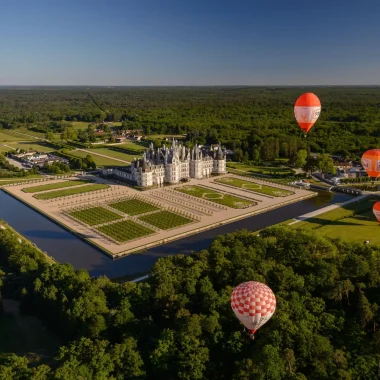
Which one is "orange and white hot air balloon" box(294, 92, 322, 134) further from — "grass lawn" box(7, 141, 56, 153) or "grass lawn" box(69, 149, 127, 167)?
"grass lawn" box(7, 141, 56, 153)

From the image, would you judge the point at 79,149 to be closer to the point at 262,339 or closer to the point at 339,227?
the point at 339,227

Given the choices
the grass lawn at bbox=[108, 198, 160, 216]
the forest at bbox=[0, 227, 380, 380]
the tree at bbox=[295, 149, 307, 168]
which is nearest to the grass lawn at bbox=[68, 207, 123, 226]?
the grass lawn at bbox=[108, 198, 160, 216]

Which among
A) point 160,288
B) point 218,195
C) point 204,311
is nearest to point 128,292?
point 160,288

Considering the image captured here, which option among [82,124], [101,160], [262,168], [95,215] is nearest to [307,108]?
[95,215]

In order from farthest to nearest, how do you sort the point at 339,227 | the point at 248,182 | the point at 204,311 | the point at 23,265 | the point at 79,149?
the point at 79,149, the point at 248,182, the point at 339,227, the point at 23,265, the point at 204,311

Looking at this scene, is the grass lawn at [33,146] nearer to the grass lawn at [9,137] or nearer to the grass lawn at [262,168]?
the grass lawn at [9,137]

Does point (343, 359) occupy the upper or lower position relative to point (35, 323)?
upper
